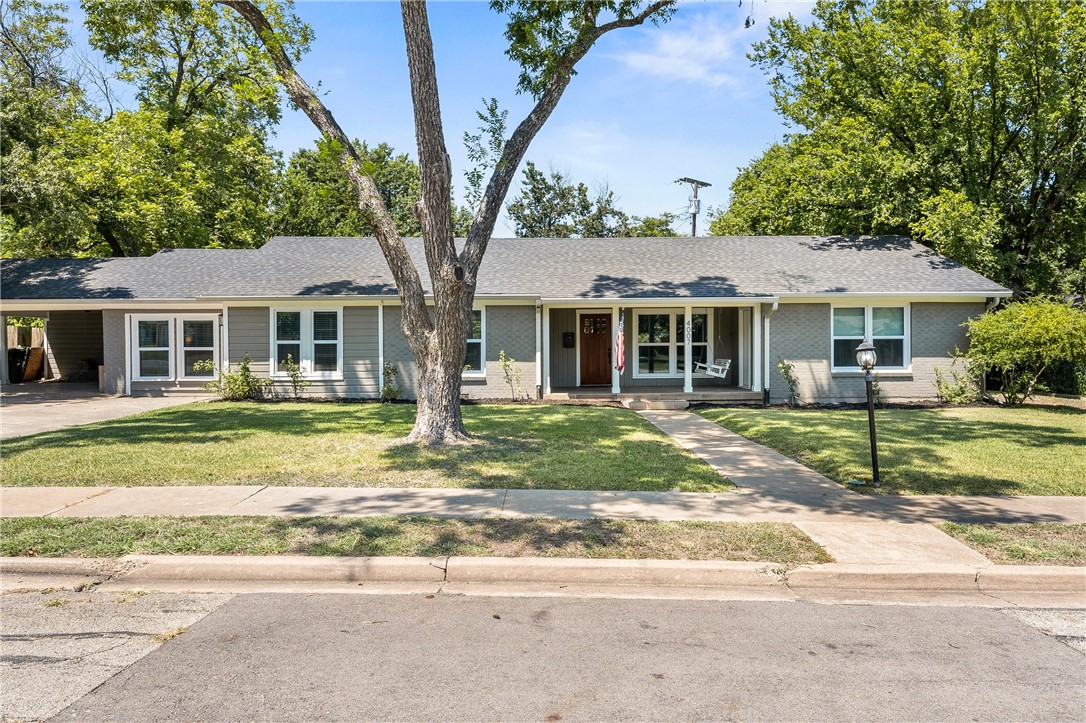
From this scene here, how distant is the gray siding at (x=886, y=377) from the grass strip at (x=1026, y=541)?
11006 mm

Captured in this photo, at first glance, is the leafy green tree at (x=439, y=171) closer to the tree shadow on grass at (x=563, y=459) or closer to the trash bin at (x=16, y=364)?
the tree shadow on grass at (x=563, y=459)

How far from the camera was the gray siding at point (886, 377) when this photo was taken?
17141 millimetres

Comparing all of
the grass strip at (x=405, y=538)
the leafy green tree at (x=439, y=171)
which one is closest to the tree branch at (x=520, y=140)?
the leafy green tree at (x=439, y=171)

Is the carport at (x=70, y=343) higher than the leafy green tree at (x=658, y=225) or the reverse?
the reverse

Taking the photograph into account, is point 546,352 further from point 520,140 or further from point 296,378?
point 520,140

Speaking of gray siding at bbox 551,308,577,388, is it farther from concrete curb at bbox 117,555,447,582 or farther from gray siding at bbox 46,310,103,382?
gray siding at bbox 46,310,103,382

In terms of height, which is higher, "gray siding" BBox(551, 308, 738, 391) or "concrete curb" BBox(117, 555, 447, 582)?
"gray siding" BBox(551, 308, 738, 391)

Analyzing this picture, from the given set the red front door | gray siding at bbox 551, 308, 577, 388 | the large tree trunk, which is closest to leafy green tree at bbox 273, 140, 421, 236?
gray siding at bbox 551, 308, 577, 388

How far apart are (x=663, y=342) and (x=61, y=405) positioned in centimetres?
1552

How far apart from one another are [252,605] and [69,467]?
5484 mm

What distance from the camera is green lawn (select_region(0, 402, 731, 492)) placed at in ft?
25.9

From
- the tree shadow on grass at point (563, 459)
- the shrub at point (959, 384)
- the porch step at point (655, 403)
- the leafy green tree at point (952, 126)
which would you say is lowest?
the tree shadow on grass at point (563, 459)

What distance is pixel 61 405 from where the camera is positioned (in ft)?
52.9

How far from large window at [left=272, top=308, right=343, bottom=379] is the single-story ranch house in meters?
0.04
